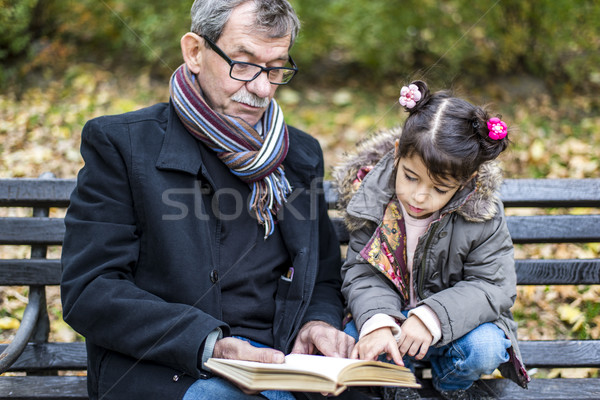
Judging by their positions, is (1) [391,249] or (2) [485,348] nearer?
(2) [485,348]

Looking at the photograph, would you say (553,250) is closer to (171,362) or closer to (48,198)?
(171,362)

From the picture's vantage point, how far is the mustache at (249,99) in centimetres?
251

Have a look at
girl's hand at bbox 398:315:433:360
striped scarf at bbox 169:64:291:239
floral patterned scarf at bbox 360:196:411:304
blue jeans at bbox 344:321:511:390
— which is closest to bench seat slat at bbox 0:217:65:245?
striped scarf at bbox 169:64:291:239

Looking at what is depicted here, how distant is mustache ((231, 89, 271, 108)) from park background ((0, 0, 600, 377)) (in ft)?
8.70

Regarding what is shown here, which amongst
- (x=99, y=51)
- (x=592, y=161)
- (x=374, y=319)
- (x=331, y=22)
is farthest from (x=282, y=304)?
(x=99, y=51)

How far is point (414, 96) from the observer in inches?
92.2

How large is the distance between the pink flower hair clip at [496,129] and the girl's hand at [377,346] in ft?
2.76

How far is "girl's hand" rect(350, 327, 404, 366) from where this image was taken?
217 cm

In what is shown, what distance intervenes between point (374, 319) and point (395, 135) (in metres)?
0.88

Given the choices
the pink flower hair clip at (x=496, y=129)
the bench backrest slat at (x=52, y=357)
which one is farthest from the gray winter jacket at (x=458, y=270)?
the bench backrest slat at (x=52, y=357)

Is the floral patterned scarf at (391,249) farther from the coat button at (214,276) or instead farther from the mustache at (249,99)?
the mustache at (249,99)

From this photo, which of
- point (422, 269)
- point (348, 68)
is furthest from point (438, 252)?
point (348, 68)

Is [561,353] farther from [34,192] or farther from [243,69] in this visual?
[34,192]

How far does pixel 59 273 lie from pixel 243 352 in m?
1.13
